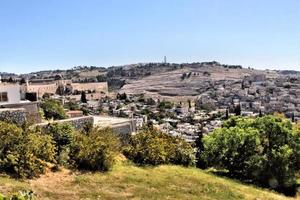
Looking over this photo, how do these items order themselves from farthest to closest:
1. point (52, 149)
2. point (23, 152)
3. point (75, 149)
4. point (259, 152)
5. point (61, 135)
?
point (259, 152) < point (61, 135) < point (75, 149) < point (52, 149) < point (23, 152)

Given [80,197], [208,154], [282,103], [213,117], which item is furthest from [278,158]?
[282,103]

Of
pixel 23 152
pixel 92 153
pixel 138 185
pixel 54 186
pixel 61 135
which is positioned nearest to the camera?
pixel 54 186

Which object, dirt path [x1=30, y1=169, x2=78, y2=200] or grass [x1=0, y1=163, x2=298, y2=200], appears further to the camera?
grass [x1=0, y1=163, x2=298, y2=200]

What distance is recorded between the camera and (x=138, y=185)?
54.3 ft

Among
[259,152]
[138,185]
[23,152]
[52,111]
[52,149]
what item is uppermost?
[52,111]

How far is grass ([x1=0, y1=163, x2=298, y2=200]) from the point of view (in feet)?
48.1

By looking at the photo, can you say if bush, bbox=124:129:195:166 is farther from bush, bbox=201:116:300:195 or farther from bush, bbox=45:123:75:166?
bush, bbox=45:123:75:166

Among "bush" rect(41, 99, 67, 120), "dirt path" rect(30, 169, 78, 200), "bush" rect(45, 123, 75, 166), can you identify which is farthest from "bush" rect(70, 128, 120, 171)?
"bush" rect(41, 99, 67, 120)

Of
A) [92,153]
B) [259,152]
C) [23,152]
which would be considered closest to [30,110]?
[92,153]

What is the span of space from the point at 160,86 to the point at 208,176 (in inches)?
6822

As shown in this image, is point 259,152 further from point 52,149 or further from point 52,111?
point 52,111

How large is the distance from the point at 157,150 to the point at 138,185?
3.95 m

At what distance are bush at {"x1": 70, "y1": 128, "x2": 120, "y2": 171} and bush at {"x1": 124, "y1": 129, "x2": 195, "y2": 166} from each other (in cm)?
206

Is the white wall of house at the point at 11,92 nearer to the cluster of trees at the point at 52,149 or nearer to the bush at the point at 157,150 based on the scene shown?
the cluster of trees at the point at 52,149
